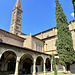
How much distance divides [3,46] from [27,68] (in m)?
10.3

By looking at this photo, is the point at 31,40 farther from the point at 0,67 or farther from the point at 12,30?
the point at 12,30

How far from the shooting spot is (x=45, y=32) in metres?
25.8

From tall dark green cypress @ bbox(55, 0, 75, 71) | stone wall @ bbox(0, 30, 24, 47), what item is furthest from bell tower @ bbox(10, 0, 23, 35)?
tall dark green cypress @ bbox(55, 0, 75, 71)

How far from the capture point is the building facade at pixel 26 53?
11.3m

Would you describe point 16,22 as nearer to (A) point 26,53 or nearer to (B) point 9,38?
(B) point 9,38

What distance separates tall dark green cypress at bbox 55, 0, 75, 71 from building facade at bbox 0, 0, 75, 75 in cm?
387

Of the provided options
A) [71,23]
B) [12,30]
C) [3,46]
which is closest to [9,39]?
[3,46]

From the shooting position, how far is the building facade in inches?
446

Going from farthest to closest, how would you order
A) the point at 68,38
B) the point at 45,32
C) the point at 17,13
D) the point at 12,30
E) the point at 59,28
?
the point at 17,13
the point at 12,30
the point at 45,32
the point at 59,28
the point at 68,38

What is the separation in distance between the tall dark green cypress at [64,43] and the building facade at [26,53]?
152 inches

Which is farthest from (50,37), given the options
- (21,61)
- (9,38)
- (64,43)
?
(9,38)

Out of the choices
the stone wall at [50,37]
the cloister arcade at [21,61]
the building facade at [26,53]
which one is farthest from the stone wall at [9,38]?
the stone wall at [50,37]

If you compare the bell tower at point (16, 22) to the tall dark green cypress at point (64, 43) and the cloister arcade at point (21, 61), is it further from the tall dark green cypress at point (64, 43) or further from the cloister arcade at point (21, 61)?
the tall dark green cypress at point (64, 43)

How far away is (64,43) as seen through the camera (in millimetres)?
13945
